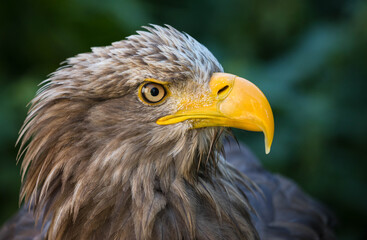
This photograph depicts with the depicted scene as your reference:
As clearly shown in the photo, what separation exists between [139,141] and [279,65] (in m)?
2.84

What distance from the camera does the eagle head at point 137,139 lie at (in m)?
2.21

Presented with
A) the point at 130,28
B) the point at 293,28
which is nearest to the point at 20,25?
the point at 130,28

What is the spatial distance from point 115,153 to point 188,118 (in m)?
0.38

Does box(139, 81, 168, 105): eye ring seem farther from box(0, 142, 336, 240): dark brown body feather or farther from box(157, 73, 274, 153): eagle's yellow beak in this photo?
box(0, 142, 336, 240): dark brown body feather

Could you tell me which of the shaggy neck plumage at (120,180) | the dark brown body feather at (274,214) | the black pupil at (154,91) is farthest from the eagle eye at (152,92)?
the dark brown body feather at (274,214)

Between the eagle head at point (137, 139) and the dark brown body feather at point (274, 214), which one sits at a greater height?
the eagle head at point (137, 139)

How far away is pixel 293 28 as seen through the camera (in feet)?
16.3

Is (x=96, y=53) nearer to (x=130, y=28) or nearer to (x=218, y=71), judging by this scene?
(x=218, y=71)

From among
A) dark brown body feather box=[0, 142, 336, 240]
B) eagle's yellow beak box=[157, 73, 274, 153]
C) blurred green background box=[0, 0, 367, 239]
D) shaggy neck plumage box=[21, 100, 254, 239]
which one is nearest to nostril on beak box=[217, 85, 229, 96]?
eagle's yellow beak box=[157, 73, 274, 153]

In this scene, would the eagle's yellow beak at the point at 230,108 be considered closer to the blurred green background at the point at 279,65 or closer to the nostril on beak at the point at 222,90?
the nostril on beak at the point at 222,90

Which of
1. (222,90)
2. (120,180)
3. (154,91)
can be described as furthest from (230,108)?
(120,180)

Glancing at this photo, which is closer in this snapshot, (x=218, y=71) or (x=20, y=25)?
(x=218, y=71)

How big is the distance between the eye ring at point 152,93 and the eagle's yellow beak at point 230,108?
90mm

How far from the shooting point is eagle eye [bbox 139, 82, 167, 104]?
221 centimetres
